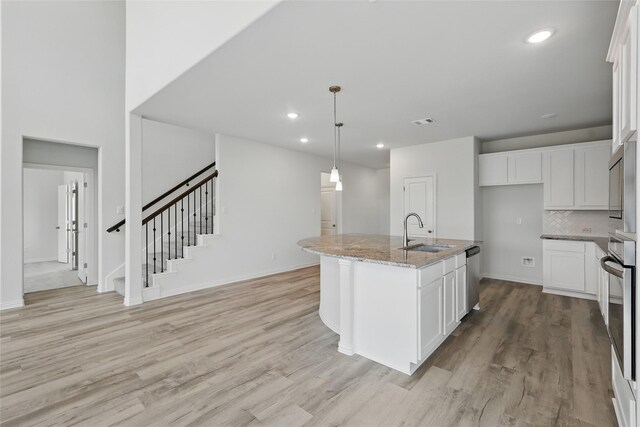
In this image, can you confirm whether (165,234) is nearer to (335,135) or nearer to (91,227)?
(91,227)

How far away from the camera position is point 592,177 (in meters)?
4.32

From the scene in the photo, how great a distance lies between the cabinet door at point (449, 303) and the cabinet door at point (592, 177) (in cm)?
299

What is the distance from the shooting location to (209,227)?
19.2 ft

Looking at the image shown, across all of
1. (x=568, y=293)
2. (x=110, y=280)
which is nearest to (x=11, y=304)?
(x=110, y=280)

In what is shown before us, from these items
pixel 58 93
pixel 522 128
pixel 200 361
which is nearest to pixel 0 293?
pixel 58 93

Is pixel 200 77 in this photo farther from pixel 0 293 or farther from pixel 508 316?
pixel 508 316

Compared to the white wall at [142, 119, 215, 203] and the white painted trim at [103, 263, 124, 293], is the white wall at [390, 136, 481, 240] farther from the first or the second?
the white painted trim at [103, 263, 124, 293]

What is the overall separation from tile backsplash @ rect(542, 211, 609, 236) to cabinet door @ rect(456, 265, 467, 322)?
2.65 meters

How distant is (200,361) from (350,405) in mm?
1337

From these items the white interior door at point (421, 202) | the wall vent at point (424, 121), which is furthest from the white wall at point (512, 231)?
the wall vent at point (424, 121)

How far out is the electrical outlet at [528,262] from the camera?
5.07m

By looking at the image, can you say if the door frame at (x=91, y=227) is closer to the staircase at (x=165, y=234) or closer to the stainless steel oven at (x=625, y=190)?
the staircase at (x=165, y=234)

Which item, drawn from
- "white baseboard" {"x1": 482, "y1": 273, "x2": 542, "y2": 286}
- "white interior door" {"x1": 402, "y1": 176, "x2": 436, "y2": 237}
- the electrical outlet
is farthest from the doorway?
the electrical outlet

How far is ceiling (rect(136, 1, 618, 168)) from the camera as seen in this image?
6.55 ft
